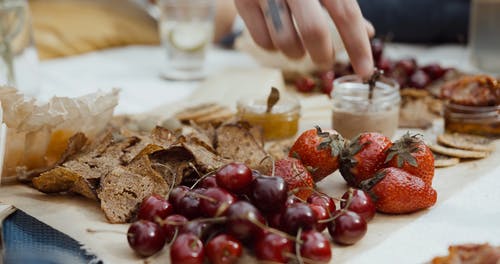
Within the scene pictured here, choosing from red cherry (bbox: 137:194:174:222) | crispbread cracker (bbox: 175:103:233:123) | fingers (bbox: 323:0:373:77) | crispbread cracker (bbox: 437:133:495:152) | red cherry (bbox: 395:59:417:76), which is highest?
fingers (bbox: 323:0:373:77)

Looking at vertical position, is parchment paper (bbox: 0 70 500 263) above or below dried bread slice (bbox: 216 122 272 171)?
below

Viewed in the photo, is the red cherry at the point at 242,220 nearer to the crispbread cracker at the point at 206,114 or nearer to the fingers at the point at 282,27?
the fingers at the point at 282,27

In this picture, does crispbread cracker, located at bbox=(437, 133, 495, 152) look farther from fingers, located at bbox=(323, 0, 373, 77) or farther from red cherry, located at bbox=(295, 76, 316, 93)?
red cherry, located at bbox=(295, 76, 316, 93)

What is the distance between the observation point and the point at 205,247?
838mm

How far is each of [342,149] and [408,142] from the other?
11 centimetres

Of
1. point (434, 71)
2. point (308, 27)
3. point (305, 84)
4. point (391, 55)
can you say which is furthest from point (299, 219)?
point (391, 55)

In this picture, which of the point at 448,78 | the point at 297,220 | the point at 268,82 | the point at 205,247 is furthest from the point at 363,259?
the point at 448,78

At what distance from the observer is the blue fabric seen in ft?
2.87

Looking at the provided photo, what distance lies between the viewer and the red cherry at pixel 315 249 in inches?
32.3

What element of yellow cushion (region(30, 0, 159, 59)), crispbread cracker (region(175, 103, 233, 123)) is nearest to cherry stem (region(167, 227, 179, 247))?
crispbread cracker (region(175, 103, 233, 123))

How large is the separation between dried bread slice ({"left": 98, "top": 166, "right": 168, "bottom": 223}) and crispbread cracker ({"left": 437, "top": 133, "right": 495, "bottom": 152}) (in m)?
0.59

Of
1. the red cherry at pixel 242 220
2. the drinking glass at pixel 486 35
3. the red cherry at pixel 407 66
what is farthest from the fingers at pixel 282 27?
the drinking glass at pixel 486 35

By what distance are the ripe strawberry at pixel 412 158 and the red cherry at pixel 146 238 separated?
1.29 feet

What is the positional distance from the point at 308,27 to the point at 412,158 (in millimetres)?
265
